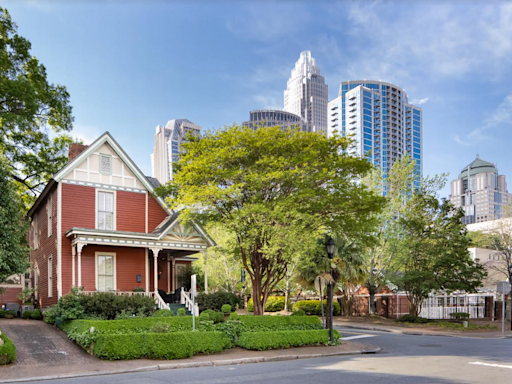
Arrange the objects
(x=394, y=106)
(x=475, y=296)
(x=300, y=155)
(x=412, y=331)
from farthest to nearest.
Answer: (x=394, y=106), (x=475, y=296), (x=412, y=331), (x=300, y=155)

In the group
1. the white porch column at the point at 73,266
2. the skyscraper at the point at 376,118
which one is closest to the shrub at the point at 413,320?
the white porch column at the point at 73,266

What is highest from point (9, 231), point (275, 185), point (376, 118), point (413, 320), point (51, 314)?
point (376, 118)

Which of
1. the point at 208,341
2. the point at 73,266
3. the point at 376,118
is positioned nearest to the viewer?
the point at 208,341

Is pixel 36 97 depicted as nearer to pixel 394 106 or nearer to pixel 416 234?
pixel 416 234

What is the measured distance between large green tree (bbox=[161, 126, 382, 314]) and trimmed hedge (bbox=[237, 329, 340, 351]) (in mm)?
3342

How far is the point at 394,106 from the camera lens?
574 feet

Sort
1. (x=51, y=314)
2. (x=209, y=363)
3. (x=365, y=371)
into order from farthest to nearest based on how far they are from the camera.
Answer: (x=51, y=314), (x=209, y=363), (x=365, y=371)

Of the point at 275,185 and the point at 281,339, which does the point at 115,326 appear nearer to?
the point at 281,339

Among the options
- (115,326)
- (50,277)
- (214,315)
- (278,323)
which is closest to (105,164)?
(50,277)

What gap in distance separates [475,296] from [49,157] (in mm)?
34518

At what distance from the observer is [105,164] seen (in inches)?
986

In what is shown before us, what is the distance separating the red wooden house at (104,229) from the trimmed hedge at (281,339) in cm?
672

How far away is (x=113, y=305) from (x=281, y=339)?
292 inches

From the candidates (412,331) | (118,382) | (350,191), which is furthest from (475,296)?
(118,382)
